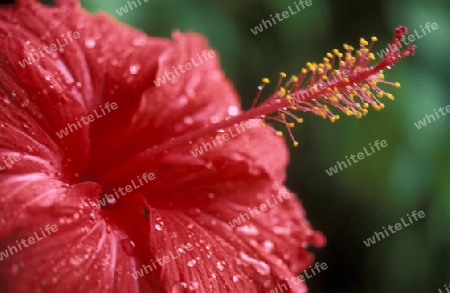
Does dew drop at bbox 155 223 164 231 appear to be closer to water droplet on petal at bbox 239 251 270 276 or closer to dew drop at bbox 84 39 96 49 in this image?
water droplet on petal at bbox 239 251 270 276

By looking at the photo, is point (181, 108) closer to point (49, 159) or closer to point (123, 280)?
point (49, 159)

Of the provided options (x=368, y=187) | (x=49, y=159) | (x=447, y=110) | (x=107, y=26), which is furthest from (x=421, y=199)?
(x=49, y=159)

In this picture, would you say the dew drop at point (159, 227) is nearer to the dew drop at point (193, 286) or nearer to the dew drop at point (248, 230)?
the dew drop at point (193, 286)

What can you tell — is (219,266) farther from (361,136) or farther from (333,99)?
(361,136)

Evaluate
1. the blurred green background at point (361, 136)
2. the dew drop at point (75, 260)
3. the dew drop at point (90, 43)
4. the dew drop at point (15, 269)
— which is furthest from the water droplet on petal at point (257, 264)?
the blurred green background at point (361, 136)

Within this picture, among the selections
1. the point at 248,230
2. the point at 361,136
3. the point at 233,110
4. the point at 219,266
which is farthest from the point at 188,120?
the point at 361,136
